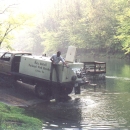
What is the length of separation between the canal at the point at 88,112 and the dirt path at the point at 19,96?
836 millimetres

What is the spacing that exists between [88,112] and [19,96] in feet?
15.8

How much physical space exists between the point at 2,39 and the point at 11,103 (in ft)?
71.9

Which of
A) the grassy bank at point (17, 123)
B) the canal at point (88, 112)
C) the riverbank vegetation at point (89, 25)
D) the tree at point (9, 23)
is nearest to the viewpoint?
the grassy bank at point (17, 123)

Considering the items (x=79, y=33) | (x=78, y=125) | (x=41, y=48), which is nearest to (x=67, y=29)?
(x=79, y=33)

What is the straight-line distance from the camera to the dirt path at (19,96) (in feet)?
46.3

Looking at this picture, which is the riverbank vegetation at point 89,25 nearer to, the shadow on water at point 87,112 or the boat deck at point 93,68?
the boat deck at point 93,68

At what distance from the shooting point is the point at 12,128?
850 cm

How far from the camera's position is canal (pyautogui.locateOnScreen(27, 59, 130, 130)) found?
1052 cm

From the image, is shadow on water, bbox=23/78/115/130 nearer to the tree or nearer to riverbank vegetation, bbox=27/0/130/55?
the tree

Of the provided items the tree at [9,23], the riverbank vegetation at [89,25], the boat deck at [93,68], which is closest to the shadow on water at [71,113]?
the boat deck at [93,68]

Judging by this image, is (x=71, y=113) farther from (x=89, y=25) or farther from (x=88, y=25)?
(x=88, y=25)

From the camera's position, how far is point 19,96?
15.6 m

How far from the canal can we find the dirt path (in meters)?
0.84

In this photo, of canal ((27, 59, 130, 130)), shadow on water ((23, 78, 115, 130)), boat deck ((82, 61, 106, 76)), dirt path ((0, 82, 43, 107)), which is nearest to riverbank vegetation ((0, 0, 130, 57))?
boat deck ((82, 61, 106, 76))
